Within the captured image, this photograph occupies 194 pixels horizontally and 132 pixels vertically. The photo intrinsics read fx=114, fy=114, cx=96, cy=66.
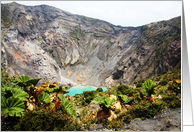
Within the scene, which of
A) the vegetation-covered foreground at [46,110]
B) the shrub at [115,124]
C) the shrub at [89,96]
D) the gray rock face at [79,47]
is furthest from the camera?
the gray rock face at [79,47]

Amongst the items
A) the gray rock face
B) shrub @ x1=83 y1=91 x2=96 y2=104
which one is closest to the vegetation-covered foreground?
shrub @ x1=83 y1=91 x2=96 y2=104

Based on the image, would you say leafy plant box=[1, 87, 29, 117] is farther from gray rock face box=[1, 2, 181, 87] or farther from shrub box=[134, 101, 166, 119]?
gray rock face box=[1, 2, 181, 87]

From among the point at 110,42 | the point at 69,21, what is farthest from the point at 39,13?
the point at 110,42

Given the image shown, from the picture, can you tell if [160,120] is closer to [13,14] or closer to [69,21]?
[13,14]

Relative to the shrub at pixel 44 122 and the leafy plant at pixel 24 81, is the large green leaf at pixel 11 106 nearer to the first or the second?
the shrub at pixel 44 122

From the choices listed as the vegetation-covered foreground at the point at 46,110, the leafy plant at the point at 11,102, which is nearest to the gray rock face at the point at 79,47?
the vegetation-covered foreground at the point at 46,110

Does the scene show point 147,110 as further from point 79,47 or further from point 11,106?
point 79,47
